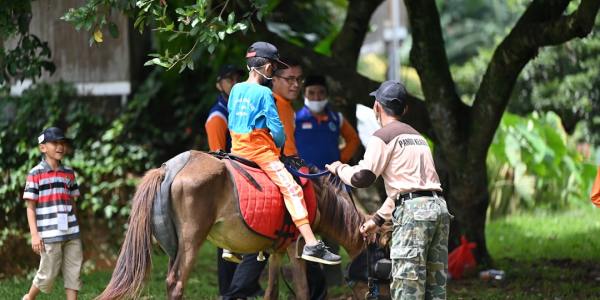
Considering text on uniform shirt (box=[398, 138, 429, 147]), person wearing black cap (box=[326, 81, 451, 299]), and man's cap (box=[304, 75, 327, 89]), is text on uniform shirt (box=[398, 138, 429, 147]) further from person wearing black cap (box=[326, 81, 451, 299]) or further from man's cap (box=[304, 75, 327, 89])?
man's cap (box=[304, 75, 327, 89])

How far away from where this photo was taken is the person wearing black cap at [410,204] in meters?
6.31

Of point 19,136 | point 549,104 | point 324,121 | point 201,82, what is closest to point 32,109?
point 19,136

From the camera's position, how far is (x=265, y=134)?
7.02m

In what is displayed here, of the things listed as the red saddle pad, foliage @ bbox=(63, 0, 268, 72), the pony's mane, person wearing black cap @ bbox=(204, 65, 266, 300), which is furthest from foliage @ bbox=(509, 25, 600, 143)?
foliage @ bbox=(63, 0, 268, 72)

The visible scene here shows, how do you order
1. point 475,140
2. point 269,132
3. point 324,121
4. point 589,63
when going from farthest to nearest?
point 589,63 < point 475,140 < point 324,121 < point 269,132

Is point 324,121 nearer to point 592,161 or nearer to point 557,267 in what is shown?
point 557,267

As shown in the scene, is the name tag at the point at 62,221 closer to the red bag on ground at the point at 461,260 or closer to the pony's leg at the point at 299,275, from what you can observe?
the pony's leg at the point at 299,275

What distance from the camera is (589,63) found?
1677 cm

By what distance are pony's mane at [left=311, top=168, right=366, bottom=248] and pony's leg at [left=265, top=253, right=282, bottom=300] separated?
50 cm

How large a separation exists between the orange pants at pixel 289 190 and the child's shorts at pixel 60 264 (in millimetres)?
1900

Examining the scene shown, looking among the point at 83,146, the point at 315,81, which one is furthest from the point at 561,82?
the point at 315,81

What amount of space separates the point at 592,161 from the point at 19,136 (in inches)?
403

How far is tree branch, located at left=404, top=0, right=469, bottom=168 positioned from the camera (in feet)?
31.8

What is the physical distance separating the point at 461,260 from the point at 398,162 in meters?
3.59
